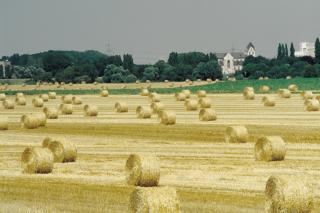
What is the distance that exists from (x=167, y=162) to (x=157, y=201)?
11.1 metres

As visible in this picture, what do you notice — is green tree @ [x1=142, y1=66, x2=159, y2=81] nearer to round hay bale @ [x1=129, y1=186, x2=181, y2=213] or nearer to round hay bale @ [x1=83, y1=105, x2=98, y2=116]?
round hay bale @ [x1=83, y1=105, x2=98, y2=116]

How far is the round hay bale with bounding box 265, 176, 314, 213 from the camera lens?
1769 centimetres

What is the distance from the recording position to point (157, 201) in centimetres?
1750

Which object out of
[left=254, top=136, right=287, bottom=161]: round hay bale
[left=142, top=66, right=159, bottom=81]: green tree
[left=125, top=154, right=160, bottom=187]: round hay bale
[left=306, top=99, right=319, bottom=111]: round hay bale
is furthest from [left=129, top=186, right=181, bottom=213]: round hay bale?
[left=142, top=66, right=159, bottom=81]: green tree

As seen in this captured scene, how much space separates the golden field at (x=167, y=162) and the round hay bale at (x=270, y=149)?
286 millimetres

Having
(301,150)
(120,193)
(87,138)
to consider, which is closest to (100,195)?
(120,193)

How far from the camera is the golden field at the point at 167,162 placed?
842 inches

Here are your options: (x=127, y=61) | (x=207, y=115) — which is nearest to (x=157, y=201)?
(x=207, y=115)

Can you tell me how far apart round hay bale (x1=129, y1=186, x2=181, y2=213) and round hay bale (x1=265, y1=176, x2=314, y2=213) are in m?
2.04

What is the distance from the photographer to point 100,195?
72.2 ft

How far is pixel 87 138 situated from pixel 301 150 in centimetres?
1088

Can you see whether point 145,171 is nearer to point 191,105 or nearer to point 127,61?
point 191,105

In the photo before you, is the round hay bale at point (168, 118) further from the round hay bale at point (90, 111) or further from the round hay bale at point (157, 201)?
the round hay bale at point (157, 201)

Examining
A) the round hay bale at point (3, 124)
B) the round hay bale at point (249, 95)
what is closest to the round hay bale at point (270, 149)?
the round hay bale at point (3, 124)
